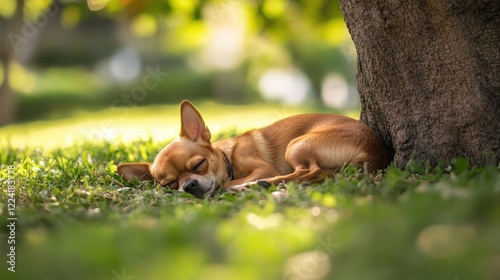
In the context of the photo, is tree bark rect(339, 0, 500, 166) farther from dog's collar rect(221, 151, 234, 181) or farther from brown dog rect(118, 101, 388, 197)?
dog's collar rect(221, 151, 234, 181)

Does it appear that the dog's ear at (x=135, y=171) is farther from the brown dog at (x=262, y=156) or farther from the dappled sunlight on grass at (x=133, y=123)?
the dappled sunlight on grass at (x=133, y=123)

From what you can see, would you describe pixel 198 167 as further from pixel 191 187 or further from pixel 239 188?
pixel 239 188

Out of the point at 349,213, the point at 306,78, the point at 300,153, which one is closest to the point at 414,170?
the point at 300,153

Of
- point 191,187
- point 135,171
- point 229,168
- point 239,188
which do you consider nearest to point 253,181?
point 239,188

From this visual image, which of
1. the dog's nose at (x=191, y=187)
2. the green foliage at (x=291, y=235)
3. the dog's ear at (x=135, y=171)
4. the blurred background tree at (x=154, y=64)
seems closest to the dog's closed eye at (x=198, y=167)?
the dog's nose at (x=191, y=187)

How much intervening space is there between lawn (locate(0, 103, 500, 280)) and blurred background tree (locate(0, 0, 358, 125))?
991cm

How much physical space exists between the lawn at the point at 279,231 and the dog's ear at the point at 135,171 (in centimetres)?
75

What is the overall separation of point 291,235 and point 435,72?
8.76 ft

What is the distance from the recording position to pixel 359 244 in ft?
11.6

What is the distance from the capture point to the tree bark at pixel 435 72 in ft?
18.8

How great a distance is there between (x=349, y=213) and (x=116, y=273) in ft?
4.36

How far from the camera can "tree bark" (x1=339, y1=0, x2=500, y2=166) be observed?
18.8ft

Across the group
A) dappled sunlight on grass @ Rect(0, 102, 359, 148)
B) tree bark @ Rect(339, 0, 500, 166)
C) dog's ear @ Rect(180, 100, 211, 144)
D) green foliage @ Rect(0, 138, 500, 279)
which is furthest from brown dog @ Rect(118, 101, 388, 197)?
dappled sunlight on grass @ Rect(0, 102, 359, 148)

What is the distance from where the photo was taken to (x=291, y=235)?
375 cm
